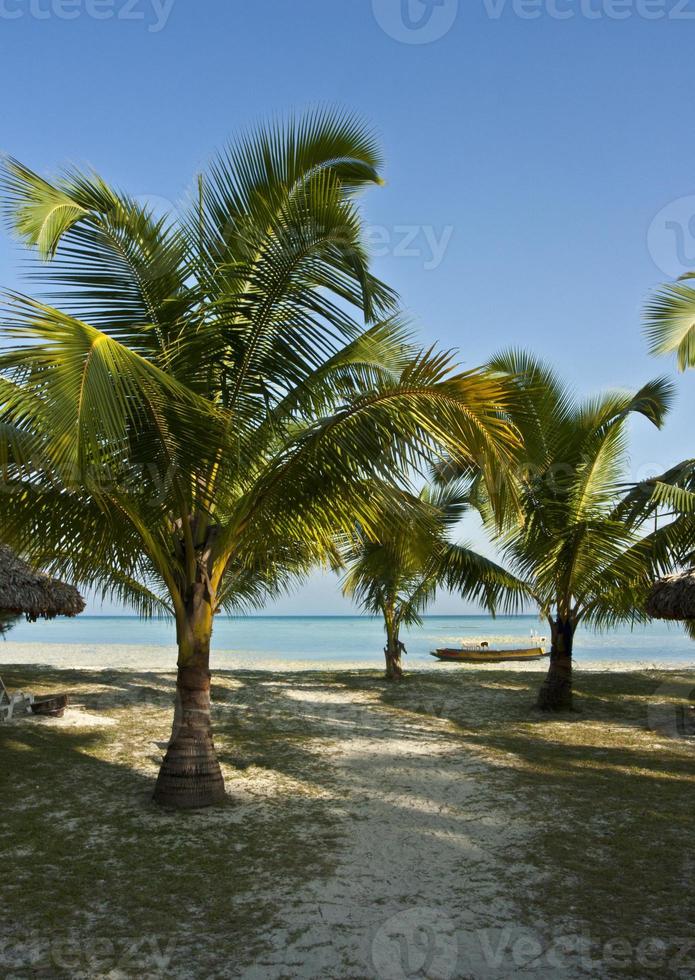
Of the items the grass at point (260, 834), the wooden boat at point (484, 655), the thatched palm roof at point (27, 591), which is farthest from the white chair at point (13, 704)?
the wooden boat at point (484, 655)

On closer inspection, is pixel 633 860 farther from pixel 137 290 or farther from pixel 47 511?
pixel 137 290

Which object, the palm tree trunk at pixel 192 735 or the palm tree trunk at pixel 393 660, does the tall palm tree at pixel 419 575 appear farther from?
the palm tree trunk at pixel 192 735

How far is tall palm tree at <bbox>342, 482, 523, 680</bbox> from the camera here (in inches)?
476

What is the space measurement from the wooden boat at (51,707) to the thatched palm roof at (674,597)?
841cm

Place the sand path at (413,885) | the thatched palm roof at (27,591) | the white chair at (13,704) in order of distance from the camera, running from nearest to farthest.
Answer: the sand path at (413,885), the white chair at (13,704), the thatched palm roof at (27,591)

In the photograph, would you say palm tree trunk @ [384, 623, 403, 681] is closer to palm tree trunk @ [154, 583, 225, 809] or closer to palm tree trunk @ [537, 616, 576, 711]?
palm tree trunk @ [537, 616, 576, 711]

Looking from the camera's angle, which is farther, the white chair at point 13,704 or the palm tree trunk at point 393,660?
the palm tree trunk at point 393,660

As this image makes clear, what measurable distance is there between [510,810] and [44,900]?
145 inches

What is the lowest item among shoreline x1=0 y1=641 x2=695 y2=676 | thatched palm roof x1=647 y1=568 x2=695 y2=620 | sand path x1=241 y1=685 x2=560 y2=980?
shoreline x1=0 y1=641 x2=695 y2=676

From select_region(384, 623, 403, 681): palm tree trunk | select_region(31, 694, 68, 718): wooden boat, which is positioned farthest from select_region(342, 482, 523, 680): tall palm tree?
select_region(31, 694, 68, 718): wooden boat

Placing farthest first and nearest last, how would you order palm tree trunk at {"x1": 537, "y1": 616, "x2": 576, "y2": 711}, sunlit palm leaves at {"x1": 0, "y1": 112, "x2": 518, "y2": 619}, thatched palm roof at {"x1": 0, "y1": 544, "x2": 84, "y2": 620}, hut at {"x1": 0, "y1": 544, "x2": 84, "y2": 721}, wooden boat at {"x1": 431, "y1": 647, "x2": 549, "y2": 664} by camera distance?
wooden boat at {"x1": 431, "y1": 647, "x2": 549, "y2": 664}
palm tree trunk at {"x1": 537, "y1": 616, "x2": 576, "y2": 711}
thatched palm roof at {"x1": 0, "y1": 544, "x2": 84, "y2": 620}
hut at {"x1": 0, "y1": 544, "x2": 84, "y2": 721}
sunlit palm leaves at {"x1": 0, "y1": 112, "x2": 518, "y2": 619}

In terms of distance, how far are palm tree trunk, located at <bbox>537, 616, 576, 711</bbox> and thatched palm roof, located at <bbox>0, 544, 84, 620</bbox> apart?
755 cm

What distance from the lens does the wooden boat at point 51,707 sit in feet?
32.1

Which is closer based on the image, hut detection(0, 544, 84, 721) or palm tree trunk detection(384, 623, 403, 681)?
hut detection(0, 544, 84, 721)
